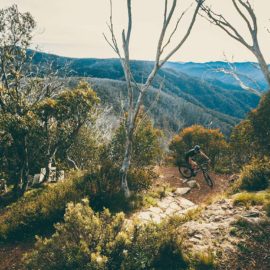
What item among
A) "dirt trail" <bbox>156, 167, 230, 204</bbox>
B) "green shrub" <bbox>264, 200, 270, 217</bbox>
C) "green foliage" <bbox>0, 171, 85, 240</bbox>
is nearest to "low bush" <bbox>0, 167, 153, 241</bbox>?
"green foliage" <bbox>0, 171, 85, 240</bbox>

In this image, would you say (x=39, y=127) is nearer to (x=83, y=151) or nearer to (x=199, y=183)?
(x=83, y=151)

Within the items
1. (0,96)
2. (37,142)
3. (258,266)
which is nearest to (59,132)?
(37,142)

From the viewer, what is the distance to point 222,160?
24.9m

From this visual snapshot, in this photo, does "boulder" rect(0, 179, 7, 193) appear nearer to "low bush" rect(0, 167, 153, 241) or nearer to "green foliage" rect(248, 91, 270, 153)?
"low bush" rect(0, 167, 153, 241)

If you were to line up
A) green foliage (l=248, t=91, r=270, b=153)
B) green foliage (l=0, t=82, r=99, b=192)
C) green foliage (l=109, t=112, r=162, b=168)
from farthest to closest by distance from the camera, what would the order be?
green foliage (l=109, t=112, r=162, b=168) < green foliage (l=248, t=91, r=270, b=153) < green foliage (l=0, t=82, r=99, b=192)

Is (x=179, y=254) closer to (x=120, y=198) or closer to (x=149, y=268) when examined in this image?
(x=149, y=268)

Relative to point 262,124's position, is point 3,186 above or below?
below

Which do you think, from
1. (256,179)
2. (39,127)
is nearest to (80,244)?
(256,179)

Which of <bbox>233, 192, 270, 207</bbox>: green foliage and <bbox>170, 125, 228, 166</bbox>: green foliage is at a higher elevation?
<bbox>233, 192, 270, 207</bbox>: green foliage

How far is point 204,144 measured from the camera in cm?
2511

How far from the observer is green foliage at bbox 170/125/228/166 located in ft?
82.0

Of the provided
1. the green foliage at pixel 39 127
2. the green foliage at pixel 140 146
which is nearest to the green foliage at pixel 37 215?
the green foliage at pixel 39 127

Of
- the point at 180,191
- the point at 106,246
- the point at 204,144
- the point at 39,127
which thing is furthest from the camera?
the point at 204,144

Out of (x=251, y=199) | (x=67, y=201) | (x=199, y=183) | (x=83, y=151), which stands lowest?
(x=199, y=183)
